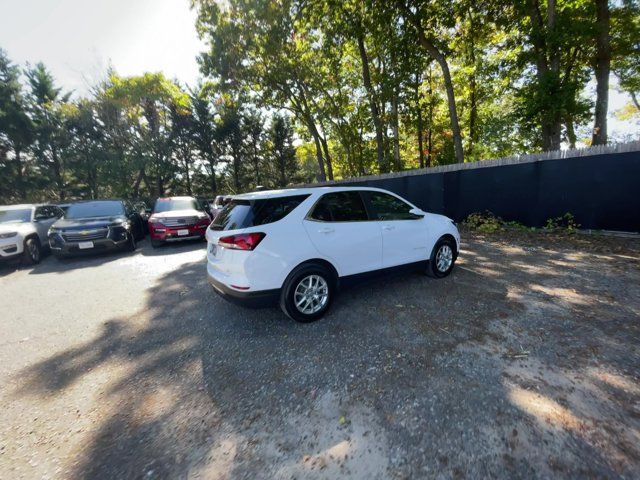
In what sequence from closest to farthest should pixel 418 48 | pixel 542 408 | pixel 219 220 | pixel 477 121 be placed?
pixel 542 408
pixel 219 220
pixel 418 48
pixel 477 121

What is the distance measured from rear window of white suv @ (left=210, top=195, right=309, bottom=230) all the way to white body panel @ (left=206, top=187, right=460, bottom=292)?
0.20ft

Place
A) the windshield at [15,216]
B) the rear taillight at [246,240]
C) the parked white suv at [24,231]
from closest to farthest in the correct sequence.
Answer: the rear taillight at [246,240] < the parked white suv at [24,231] < the windshield at [15,216]

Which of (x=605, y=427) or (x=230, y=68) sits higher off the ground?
(x=230, y=68)

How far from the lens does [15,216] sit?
7.70 m

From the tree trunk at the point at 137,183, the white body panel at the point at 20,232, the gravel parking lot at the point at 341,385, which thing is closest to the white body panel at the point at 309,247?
the gravel parking lot at the point at 341,385

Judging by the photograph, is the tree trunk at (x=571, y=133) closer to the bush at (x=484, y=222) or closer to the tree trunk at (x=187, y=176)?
the bush at (x=484, y=222)

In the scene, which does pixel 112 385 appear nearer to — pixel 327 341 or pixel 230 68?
pixel 327 341

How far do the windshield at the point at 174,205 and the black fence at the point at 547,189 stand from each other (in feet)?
28.9

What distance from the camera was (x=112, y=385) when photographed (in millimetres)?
2584

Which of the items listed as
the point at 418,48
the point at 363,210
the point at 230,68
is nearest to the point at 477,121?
the point at 418,48

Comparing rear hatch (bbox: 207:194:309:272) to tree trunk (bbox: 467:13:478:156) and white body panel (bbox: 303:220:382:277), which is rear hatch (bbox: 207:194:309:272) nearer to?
white body panel (bbox: 303:220:382:277)

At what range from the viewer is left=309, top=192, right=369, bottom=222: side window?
357cm

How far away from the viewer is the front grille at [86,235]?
22.9 ft

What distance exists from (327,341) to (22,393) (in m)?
2.93
